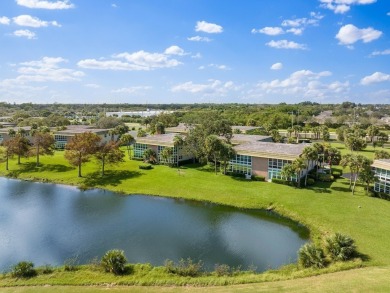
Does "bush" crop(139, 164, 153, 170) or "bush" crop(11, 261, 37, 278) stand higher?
"bush" crop(139, 164, 153, 170)

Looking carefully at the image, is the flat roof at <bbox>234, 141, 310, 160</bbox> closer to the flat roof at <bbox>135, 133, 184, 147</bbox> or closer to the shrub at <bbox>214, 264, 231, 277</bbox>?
the flat roof at <bbox>135, 133, 184, 147</bbox>

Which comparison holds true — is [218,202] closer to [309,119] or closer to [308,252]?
[308,252]

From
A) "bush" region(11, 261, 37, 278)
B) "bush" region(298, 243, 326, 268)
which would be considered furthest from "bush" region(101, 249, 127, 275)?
"bush" region(298, 243, 326, 268)

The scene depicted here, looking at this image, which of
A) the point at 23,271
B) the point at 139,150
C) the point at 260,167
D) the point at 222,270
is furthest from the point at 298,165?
the point at 139,150

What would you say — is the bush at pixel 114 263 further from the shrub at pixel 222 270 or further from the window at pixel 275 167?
the window at pixel 275 167

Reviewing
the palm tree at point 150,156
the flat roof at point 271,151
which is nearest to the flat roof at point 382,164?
the flat roof at point 271,151

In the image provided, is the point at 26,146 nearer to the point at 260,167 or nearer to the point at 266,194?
the point at 260,167

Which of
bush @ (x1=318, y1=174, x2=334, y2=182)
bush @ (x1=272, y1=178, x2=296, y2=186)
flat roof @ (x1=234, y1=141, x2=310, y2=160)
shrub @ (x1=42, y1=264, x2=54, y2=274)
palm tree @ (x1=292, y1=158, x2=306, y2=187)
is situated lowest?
shrub @ (x1=42, y1=264, x2=54, y2=274)
